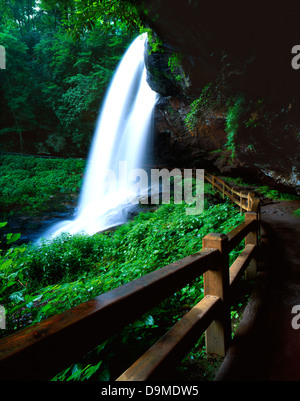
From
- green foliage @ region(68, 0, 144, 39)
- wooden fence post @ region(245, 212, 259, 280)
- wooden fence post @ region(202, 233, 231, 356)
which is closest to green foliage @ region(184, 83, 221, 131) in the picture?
green foliage @ region(68, 0, 144, 39)

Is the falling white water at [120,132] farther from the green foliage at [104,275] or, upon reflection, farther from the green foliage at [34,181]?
the green foliage at [104,275]

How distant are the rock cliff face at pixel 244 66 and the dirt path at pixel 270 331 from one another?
17.4 ft

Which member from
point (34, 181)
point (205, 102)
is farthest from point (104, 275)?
point (34, 181)

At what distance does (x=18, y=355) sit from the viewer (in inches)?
26.7

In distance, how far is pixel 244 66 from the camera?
6.84 m

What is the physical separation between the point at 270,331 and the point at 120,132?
68.6 ft

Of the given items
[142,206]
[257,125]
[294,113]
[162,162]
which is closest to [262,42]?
[294,113]

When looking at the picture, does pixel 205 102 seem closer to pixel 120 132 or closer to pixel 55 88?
pixel 120 132

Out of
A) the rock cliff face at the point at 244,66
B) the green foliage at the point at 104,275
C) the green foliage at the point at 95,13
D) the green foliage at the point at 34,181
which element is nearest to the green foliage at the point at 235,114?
the rock cliff face at the point at 244,66

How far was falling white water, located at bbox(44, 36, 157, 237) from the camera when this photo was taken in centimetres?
1850

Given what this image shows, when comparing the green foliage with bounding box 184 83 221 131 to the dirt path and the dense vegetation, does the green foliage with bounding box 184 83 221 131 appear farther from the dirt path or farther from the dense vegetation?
the dense vegetation

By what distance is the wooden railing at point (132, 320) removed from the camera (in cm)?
73

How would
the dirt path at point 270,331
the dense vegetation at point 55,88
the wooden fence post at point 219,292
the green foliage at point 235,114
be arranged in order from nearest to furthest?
1. the dirt path at point 270,331
2. the wooden fence post at point 219,292
3. the green foliage at point 235,114
4. the dense vegetation at point 55,88
